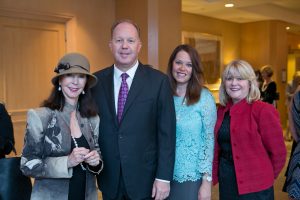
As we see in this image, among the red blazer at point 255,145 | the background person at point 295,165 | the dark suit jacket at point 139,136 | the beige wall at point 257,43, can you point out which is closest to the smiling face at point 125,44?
the dark suit jacket at point 139,136

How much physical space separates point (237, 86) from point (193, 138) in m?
0.46

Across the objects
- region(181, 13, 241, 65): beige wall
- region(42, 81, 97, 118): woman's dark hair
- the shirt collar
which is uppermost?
region(181, 13, 241, 65): beige wall

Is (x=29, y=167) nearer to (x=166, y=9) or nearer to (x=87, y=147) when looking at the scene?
(x=87, y=147)

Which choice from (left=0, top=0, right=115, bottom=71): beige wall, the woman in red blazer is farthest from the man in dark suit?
(left=0, top=0, right=115, bottom=71): beige wall

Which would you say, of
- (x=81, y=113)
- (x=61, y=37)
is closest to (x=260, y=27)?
(x=61, y=37)

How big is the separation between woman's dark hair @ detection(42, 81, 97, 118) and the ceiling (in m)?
5.60

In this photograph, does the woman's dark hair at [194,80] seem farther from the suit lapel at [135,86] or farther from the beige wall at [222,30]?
the beige wall at [222,30]

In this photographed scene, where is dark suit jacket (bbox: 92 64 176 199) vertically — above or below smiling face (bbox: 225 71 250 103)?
below

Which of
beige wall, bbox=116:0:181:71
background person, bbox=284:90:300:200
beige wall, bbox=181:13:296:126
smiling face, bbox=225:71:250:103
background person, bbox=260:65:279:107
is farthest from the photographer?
beige wall, bbox=181:13:296:126

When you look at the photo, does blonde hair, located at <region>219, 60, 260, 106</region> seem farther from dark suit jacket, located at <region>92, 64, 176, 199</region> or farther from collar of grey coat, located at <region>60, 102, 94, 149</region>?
collar of grey coat, located at <region>60, 102, 94, 149</region>

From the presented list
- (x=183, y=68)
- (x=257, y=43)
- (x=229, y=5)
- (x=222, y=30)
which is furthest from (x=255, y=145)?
(x=257, y=43)

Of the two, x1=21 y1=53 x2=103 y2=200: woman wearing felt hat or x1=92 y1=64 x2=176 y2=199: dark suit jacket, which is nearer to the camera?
x1=21 y1=53 x2=103 y2=200: woman wearing felt hat

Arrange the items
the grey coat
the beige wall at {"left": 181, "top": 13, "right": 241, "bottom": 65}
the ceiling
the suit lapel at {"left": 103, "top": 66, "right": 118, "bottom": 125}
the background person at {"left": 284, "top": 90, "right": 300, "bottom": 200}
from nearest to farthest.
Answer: the grey coat → the suit lapel at {"left": 103, "top": 66, "right": 118, "bottom": 125} → the background person at {"left": 284, "top": 90, "right": 300, "bottom": 200} → the ceiling → the beige wall at {"left": 181, "top": 13, "right": 241, "bottom": 65}

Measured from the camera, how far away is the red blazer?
2.05 meters
